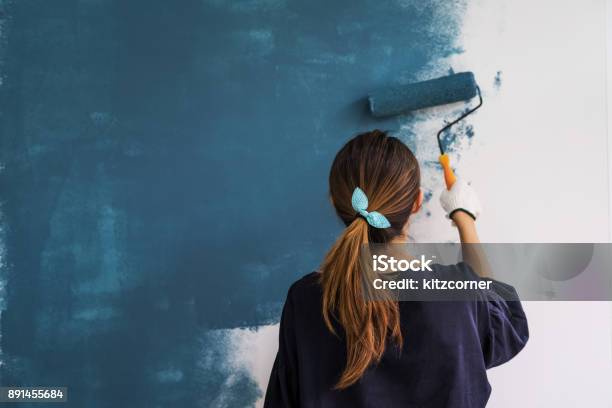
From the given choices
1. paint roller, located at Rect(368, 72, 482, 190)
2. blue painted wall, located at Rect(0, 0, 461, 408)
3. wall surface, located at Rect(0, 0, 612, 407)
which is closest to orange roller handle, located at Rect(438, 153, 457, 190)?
paint roller, located at Rect(368, 72, 482, 190)

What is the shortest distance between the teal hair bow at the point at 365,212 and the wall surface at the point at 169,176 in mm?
518

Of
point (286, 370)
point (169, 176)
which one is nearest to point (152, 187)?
point (169, 176)

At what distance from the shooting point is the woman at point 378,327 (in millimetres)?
1020

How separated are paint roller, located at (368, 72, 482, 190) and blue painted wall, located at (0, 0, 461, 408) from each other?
0.16 m

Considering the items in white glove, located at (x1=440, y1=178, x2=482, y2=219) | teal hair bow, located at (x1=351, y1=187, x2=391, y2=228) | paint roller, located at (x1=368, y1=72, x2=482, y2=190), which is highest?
paint roller, located at (x1=368, y1=72, x2=482, y2=190)

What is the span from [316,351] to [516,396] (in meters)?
0.70

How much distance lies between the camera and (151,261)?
1.57 m

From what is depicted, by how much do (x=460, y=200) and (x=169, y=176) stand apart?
75cm

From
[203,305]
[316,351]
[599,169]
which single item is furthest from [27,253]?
[599,169]

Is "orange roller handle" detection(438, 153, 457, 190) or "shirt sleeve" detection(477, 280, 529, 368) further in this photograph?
"orange roller handle" detection(438, 153, 457, 190)

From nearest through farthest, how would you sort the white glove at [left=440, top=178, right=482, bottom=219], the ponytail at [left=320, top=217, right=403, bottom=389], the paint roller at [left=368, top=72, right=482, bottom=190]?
the ponytail at [left=320, top=217, right=403, bottom=389]
the white glove at [left=440, top=178, right=482, bottom=219]
the paint roller at [left=368, top=72, right=482, bottom=190]

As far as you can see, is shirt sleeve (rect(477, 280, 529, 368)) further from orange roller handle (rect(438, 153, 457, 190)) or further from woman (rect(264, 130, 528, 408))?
orange roller handle (rect(438, 153, 457, 190))

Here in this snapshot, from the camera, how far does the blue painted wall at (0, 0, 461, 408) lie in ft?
5.11

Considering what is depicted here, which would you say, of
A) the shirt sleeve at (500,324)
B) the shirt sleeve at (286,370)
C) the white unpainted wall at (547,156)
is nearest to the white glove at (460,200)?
the white unpainted wall at (547,156)
